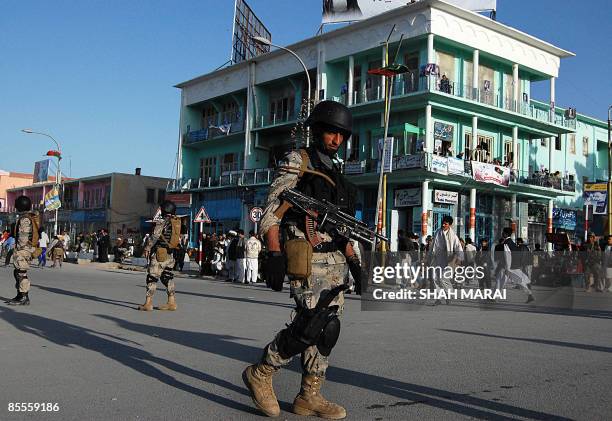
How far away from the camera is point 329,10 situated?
124 feet

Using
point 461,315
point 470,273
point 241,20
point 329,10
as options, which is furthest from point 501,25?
point 461,315

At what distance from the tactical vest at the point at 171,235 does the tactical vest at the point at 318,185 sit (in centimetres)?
691

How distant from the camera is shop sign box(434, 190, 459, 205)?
106 feet

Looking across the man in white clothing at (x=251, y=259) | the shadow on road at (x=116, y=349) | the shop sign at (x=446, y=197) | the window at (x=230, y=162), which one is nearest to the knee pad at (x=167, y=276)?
the shadow on road at (x=116, y=349)

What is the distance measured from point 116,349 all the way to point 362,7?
3301 centimetres

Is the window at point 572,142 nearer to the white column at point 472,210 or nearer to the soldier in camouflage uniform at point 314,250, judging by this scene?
the white column at point 472,210

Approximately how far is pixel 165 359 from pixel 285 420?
7.94 ft

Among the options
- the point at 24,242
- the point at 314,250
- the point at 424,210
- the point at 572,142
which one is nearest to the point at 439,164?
the point at 424,210

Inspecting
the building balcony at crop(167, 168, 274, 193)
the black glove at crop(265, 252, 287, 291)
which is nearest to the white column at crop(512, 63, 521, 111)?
the building balcony at crop(167, 168, 274, 193)

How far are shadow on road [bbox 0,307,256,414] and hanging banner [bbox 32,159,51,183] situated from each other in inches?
2667

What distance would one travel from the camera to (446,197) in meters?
32.8

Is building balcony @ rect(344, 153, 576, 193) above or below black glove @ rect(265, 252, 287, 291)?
above

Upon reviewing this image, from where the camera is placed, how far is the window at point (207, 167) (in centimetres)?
4838

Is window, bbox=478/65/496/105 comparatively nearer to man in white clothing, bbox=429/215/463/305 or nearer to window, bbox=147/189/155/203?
man in white clothing, bbox=429/215/463/305
